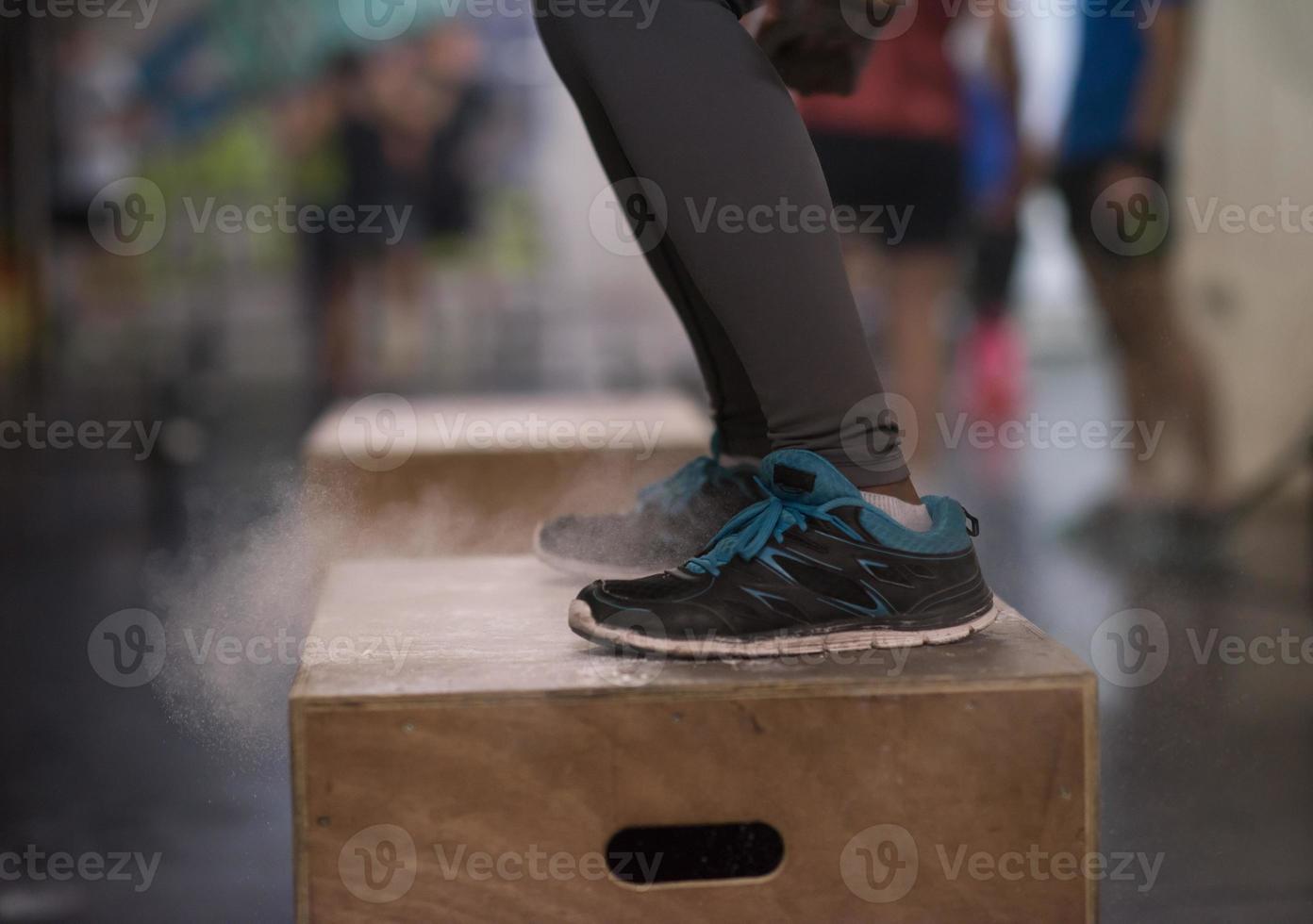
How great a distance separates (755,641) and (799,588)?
0.04m

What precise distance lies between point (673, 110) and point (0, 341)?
3.18 meters

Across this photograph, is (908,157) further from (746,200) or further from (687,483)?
(746,200)

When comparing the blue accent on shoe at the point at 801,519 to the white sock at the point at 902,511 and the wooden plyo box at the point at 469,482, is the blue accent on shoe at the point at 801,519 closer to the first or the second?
the white sock at the point at 902,511

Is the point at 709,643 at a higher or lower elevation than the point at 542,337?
higher

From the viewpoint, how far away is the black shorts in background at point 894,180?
1835 mm

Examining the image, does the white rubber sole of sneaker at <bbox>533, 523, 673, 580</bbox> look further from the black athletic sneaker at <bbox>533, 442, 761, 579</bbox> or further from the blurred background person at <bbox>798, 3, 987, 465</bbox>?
the blurred background person at <bbox>798, 3, 987, 465</bbox>

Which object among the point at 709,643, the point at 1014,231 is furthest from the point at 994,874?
the point at 1014,231

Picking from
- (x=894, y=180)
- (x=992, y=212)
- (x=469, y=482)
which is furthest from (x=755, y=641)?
(x=992, y=212)

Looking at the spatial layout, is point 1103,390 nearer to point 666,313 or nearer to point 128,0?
point 666,313

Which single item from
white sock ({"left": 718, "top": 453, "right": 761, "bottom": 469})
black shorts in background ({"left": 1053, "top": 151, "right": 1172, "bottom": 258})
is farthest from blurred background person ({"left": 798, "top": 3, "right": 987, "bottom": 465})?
white sock ({"left": 718, "top": 453, "right": 761, "bottom": 469})

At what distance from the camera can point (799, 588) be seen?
0.83 metres

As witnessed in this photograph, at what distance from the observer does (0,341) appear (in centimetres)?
348

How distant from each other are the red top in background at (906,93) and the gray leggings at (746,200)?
0.98 meters

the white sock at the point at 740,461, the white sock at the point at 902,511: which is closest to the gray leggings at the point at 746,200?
the white sock at the point at 902,511
